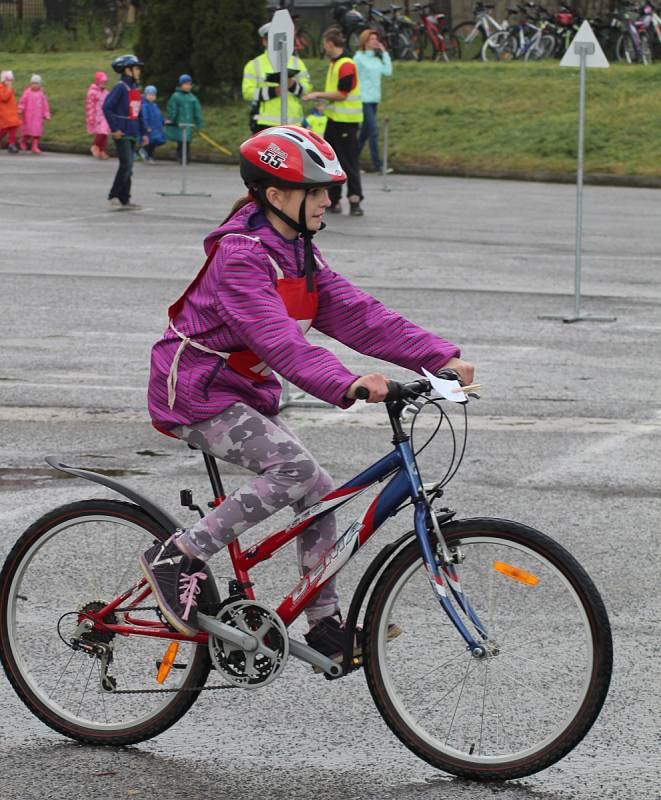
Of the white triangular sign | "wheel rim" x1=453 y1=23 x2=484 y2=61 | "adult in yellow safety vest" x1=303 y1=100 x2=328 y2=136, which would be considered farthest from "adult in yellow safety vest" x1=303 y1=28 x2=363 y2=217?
"wheel rim" x1=453 y1=23 x2=484 y2=61

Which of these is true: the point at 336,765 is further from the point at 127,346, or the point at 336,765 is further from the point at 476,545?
the point at 127,346

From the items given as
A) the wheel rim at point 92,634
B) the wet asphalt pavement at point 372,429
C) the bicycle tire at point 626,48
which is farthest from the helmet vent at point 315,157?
the bicycle tire at point 626,48

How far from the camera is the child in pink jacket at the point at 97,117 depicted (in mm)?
33719

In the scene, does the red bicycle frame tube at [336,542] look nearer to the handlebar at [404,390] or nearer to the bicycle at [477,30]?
the handlebar at [404,390]

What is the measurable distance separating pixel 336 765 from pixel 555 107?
1252 inches

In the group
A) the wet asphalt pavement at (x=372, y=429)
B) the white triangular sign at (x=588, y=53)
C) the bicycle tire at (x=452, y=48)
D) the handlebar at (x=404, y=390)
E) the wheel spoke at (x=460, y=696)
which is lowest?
the wet asphalt pavement at (x=372, y=429)

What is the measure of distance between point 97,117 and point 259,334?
30.2 metres

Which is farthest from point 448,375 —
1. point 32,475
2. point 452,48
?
point 452,48

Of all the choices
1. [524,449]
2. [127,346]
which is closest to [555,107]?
[127,346]

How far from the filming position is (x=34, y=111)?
35719 mm

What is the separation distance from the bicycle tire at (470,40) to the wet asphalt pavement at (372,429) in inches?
780

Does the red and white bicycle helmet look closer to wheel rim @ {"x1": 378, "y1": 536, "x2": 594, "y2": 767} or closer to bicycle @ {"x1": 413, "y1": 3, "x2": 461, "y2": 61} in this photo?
wheel rim @ {"x1": 378, "y1": 536, "x2": 594, "y2": 767}

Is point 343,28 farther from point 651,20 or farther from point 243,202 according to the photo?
point 243,202

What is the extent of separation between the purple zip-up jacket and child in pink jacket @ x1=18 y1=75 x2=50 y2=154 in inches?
1252
